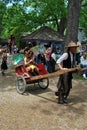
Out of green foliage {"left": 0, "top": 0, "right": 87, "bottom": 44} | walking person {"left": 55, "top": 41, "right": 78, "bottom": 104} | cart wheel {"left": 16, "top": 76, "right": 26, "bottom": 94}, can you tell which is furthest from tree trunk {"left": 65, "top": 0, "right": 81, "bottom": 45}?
green foliage {"left": 0, "top": 0, "right": 87, "bottom": 44}

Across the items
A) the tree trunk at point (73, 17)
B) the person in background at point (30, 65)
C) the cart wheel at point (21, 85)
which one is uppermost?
the tree trunk at point (73, 17)

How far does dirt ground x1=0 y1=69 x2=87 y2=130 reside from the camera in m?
7.74

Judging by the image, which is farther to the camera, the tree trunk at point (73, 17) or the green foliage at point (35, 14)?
the green foliage at point (35, 14)

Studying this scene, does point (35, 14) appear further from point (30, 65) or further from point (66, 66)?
point (66, 66)

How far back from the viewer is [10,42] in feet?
88.8

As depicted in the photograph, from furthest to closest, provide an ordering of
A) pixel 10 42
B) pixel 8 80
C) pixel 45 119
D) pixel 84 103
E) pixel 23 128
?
pixel 10 42 < pixel 8 80 < pixel 84 103 < pixel 45 119 < pixel 23 128

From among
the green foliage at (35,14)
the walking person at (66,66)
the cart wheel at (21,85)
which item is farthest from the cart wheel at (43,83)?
the green foliage at (35,14)

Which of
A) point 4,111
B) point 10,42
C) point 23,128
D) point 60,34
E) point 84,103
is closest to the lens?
point 23,128

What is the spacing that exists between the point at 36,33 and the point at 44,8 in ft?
9.91

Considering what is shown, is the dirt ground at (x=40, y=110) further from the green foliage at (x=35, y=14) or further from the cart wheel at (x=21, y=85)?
the green foliage at (x=35, y=14)

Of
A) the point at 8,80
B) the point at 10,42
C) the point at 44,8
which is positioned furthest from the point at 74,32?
the point at 44,8

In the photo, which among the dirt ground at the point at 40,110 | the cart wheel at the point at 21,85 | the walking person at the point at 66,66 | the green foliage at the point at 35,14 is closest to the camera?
the dirt ground at the point at 40,110

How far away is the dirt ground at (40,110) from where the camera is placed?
25.4 ft

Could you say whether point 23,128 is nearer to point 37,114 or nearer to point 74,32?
point 37,114
